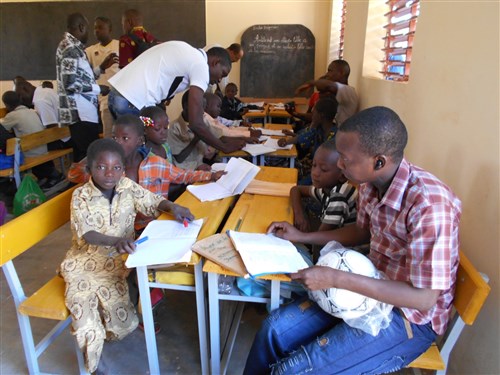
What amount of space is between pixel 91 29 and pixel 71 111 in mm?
3538

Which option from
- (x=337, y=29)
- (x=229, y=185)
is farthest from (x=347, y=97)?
(x=337, y=29)

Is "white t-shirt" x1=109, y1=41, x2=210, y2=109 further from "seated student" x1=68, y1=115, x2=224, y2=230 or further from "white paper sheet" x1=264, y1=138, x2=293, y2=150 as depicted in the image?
"white paper sheet" x1=264, y1=138, x2=293, y2=150

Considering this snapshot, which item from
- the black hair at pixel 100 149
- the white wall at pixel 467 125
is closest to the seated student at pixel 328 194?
the white wall at pixel 467 125

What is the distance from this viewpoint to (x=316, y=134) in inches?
118

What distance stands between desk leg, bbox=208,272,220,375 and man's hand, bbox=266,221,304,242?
278mm

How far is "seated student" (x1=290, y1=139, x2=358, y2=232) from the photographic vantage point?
5.08 feet

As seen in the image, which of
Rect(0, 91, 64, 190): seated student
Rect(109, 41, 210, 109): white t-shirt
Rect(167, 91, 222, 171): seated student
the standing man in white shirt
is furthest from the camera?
Rect(0, 91, 64, 190): seated student

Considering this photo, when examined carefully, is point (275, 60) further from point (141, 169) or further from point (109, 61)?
point (141, 169)

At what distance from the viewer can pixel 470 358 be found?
1395 mm

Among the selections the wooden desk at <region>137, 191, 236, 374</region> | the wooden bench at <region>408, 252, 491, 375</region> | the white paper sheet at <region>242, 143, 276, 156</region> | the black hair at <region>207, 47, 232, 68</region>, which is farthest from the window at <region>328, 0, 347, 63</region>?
the wooden bench at <region>408, 252, 491, 375</region>

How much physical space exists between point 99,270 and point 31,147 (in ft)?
9.03

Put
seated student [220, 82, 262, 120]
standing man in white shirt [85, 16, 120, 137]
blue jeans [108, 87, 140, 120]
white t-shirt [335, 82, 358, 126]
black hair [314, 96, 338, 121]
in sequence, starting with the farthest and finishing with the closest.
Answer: seated student [220, 82, 262, 120] → standing man in white shirt [85, 16, 120, 137] → white t-shirt [335, 82, 358, 126] → black hair [314, 96, 338, 121] → blue jeans [108, 87, 140, 120]

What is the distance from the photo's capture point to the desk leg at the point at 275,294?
4.18 feet

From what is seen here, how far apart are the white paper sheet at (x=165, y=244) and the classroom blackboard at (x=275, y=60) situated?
5087 mm
